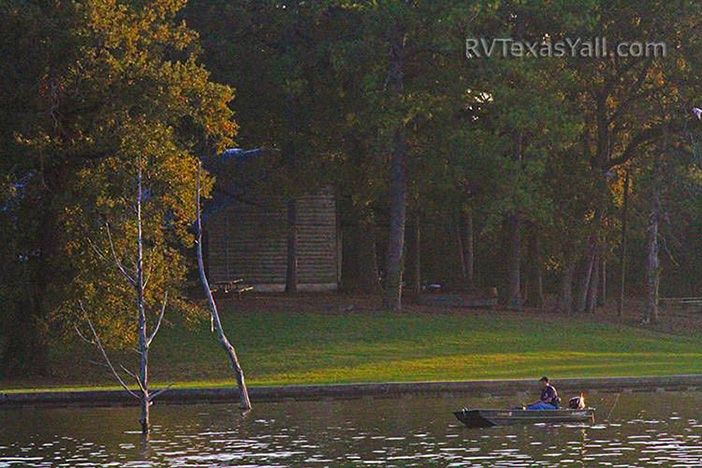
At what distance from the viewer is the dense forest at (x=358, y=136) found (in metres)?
46.8

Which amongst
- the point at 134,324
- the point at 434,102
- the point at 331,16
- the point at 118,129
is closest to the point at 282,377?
the point at 134,324

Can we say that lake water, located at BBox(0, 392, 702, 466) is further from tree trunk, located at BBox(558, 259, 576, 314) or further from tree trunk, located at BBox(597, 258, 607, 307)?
tree trunk, located at BBox(597, 258, 607, 307)

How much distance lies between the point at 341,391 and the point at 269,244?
30.9 meters

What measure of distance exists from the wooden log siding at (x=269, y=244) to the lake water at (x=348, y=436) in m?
30.9

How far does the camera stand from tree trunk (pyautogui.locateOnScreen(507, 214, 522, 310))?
70.6 metres

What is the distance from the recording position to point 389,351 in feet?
179

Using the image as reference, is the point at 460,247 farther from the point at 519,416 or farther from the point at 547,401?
the point at 519,416

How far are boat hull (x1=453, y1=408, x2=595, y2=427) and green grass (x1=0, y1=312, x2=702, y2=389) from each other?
10.1m

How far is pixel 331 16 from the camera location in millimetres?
65562

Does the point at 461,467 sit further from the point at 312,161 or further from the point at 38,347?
the point at 312,161

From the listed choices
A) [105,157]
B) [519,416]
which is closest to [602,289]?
[105,157]

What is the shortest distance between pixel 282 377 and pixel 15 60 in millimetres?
12565

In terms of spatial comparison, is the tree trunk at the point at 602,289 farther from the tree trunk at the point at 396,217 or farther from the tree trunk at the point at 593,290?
the tree trunk at the point at 396,217

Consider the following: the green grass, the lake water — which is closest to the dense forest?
the green grass
